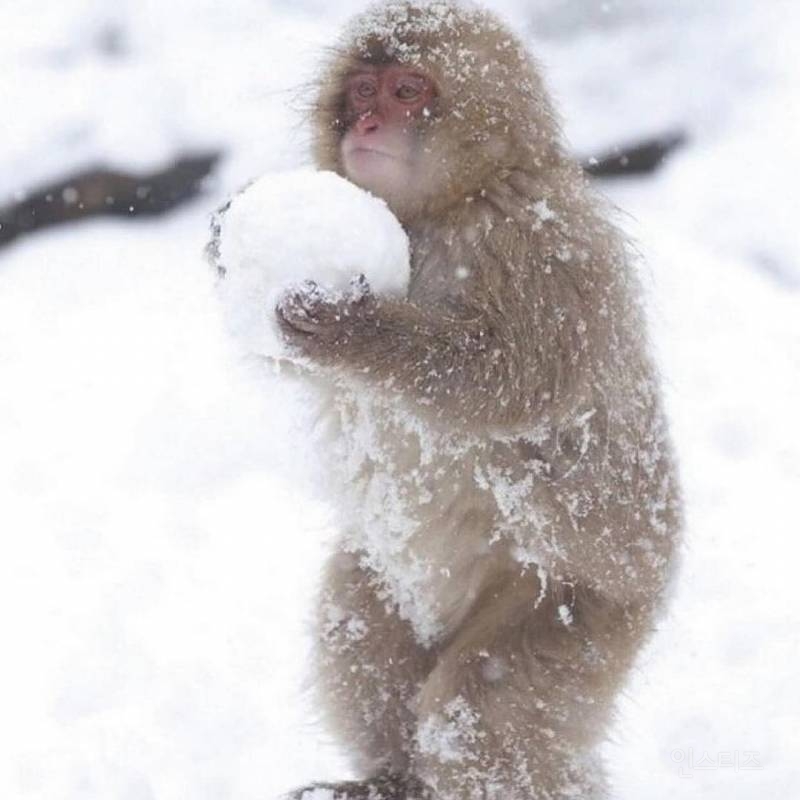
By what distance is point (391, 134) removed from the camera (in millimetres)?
2822

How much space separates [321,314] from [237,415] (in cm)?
241

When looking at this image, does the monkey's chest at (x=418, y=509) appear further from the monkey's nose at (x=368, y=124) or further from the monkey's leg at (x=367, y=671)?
the monkey's nose at (x=368, y=124)

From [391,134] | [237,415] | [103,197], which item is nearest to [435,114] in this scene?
[391,134]

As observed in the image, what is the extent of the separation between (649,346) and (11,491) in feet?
7.28

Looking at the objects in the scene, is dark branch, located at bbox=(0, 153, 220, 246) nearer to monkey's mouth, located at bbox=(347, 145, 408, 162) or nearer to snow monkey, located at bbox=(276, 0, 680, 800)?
snow monkey, located at bbox=(276, 0, 680, 800)

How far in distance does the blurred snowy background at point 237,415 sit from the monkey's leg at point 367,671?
0.17 meters

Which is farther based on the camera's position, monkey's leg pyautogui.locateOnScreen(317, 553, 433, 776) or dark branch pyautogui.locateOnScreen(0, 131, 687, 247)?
dark branch pyautogui.locateOnScreen(0, 131, 687, 247)

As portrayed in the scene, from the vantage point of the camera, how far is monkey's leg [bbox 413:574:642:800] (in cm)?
281

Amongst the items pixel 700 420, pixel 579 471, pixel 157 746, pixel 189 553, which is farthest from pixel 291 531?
pixel 579 471

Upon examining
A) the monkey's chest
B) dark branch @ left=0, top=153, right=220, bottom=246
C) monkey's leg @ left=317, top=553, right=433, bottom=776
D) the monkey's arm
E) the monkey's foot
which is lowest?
the monkey's foot

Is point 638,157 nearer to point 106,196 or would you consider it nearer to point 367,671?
point 106,196

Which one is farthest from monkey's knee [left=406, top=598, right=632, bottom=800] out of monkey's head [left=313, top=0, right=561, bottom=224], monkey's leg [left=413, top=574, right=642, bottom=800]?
monkey's head [left=313, top=0, right=561, bottom=224]

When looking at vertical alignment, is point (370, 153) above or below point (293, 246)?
above

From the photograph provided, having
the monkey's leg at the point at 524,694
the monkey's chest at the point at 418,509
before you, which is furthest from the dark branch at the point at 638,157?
the monkey's leg at the point at 524,694
